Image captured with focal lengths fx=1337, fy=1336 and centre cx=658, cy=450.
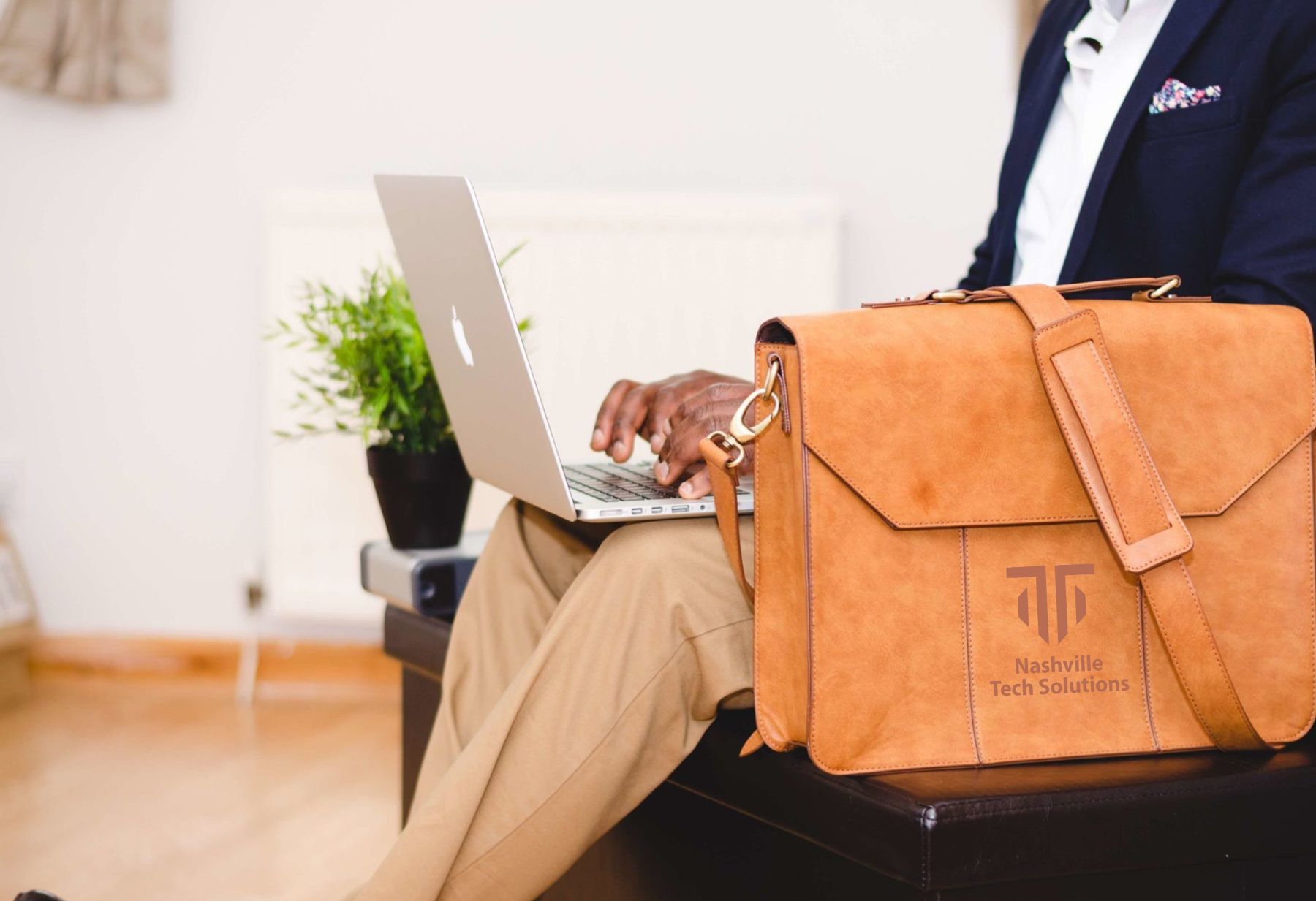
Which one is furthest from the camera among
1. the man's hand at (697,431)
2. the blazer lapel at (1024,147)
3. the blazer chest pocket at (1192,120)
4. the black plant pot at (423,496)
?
the black plant pot at (423,496)

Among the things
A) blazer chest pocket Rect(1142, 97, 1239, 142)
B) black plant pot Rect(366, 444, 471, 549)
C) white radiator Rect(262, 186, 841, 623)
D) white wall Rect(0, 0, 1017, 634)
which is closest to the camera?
blazer chest pocket Rect(1142, 97, 1239, 142)

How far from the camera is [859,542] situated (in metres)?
0.82

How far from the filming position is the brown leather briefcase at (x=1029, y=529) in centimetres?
82

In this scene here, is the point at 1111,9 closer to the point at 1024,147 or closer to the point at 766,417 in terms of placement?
the point at 1024,147

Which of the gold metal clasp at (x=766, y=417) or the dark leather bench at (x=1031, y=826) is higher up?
the gold metal clasp at (x=766, y=417)

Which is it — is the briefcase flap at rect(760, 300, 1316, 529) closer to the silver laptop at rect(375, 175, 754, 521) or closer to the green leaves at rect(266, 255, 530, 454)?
the silver laptop at rect(375, 175, 754, 521)

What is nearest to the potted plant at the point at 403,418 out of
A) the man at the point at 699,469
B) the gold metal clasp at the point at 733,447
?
the man at the point at 699,469

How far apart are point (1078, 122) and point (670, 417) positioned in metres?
0.57

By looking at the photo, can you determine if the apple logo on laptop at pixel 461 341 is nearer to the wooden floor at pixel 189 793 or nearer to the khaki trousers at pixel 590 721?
the khaki trousers at pixel 590 721

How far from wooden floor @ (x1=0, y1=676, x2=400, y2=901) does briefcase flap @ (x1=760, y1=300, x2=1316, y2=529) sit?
32.1 inches

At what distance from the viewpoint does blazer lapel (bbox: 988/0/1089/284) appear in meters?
1.39

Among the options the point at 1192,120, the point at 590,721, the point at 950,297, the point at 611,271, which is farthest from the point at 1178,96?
the point at 611,271

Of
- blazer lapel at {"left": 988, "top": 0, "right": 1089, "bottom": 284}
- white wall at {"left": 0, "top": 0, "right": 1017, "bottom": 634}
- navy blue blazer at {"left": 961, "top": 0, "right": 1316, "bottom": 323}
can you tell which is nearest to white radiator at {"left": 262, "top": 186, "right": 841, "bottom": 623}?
white wall at {"left": 0, "top": 0, "right": 1017, "bottom": 634}

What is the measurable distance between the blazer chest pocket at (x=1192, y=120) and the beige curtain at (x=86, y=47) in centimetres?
188
